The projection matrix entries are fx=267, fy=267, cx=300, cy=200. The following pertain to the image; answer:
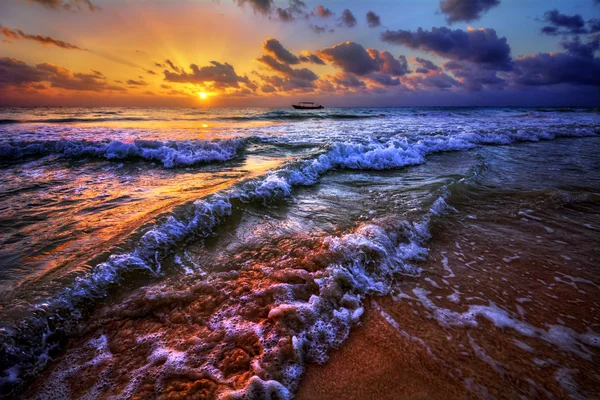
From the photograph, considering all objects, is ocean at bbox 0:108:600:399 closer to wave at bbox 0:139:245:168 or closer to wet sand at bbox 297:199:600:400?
wet sand at bbox 297:199:600:400

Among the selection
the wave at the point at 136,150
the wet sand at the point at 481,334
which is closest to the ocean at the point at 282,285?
the wet sand at the point at 481,334

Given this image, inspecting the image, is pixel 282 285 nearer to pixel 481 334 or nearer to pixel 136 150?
pixel 481 334

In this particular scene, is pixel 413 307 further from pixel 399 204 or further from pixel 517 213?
pixel 517 213

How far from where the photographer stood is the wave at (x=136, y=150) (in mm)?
10336

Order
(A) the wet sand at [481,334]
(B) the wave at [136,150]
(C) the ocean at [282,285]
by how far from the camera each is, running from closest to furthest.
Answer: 1. (A) the wet sand at [481,334]
2. (C) the ocean at [282,285]
3. (B) the wave at [136,150]

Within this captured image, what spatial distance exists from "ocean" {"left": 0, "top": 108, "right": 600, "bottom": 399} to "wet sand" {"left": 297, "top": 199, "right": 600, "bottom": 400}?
18mm

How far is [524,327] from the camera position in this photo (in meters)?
2.58

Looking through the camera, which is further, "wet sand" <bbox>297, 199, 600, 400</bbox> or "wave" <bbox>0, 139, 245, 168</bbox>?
"wave" <bbox>0, 139, 245, 168</bbox>

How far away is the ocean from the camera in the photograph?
2.16m

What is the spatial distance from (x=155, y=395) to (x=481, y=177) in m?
8.84

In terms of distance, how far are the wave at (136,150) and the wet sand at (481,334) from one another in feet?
29.9

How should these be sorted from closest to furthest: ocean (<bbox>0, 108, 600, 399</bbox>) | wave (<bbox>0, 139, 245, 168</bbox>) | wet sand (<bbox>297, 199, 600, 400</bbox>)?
wet sand (<bbox>297, 199, 600, 400</bbox>), ocean (<bbox>0, 108, 600, 399</bbox>), wave (<bbox>0, 139, 245, 168</bbox>)

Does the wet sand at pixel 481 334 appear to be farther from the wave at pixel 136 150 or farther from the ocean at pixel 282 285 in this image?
the wave at pixel 136 150

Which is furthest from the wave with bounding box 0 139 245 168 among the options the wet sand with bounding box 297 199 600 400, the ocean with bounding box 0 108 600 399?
the wet sand with bounding box 297 199 600 400
